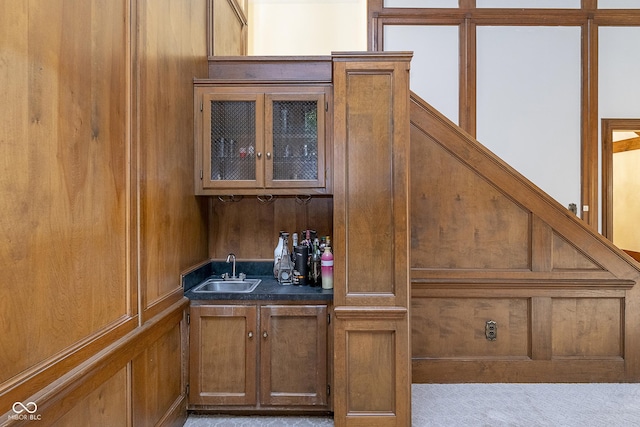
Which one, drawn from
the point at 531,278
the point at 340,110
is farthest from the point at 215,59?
the point at 531,278

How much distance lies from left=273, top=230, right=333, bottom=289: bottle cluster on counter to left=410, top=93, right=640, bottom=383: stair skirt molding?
2.59ft

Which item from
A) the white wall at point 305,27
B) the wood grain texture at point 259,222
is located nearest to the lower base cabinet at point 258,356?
the wood grain texture at point 259,222

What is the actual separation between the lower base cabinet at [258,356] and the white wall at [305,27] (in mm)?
3473

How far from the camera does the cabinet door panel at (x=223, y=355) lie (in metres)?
2.26

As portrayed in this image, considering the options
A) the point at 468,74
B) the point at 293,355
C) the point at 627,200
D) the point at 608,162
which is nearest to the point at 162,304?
the point at 293,355

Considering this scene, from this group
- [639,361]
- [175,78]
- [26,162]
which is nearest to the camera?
[26,162]

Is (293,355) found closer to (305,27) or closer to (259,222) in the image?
(259,222)

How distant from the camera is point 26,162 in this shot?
1.06 meters

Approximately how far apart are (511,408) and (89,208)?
2.80m

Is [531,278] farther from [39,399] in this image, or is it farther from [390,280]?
[39,399]

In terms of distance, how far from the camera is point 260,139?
2.46 m

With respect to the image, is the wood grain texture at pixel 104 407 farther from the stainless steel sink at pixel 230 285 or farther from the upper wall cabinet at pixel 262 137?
the upper wall cabinet at pixel 262 137

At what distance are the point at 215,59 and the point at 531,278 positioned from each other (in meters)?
3.03

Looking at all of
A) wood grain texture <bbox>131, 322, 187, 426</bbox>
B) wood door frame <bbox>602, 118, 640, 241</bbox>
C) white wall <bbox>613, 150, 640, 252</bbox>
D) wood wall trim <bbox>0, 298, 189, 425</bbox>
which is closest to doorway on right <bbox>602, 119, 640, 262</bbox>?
white wall <bbox>613, 150, 640, 252</bbox>
